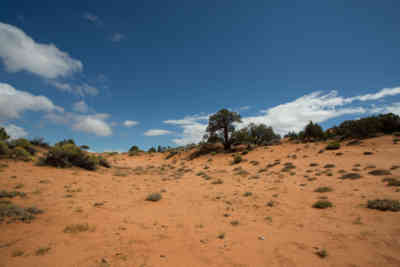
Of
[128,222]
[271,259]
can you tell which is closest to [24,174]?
[128,222]

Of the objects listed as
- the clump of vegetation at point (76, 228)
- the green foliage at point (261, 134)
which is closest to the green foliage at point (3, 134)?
the clump of vegetation at point (76, 228)

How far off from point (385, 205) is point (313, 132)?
92.9 ft

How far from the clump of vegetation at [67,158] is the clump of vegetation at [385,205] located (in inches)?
813


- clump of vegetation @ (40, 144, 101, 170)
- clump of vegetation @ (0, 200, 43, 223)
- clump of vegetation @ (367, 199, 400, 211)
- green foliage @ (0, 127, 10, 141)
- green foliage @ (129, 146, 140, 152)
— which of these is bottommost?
clump of vegetation @ (367, 199, 400, 211)

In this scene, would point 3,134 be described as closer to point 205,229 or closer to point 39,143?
point 39,143

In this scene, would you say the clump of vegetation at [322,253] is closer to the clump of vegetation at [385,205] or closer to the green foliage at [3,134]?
the clump of vegetation at [385,205]

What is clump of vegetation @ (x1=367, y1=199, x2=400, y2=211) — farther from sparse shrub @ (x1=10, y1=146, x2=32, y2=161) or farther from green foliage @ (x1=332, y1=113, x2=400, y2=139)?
sparse shrub @ (x1=10, y1=146, x2=32, y2=161)

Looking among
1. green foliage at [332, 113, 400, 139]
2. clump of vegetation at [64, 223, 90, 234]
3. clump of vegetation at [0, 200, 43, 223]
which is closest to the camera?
clump of vegetation at [64, 223, 90, 234]

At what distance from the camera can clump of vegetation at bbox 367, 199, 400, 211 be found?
5.82 meters

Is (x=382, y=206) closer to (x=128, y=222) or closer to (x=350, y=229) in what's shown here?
(x=350, y=229)

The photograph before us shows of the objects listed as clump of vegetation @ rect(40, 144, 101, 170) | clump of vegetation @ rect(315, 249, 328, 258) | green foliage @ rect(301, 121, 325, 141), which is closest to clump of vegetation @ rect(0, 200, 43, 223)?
clump of vegetation @ rect(315, 249, 328, 258)

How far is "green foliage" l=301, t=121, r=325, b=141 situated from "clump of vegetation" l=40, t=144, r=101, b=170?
1394 inches

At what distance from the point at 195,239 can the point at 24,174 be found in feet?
44.6

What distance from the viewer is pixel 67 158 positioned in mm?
15211
